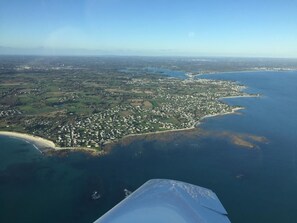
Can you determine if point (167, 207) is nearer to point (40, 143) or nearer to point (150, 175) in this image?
point (150, 175)

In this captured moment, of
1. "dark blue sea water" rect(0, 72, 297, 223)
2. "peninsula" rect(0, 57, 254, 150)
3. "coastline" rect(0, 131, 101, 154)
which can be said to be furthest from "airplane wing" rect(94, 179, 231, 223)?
"peninsula" rect(0, 57, 254, 150)

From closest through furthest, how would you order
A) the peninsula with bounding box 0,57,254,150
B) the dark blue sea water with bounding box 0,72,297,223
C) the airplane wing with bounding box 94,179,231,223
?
the airplane wing with bounding box 94,179,231,223, the dark blue sea water with bounding box 0,72,297,223, the peninsula with bounding box 0,57,254,150

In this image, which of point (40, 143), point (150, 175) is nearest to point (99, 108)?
point (40, 143)

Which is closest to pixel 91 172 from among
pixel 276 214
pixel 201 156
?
pixel 201 156

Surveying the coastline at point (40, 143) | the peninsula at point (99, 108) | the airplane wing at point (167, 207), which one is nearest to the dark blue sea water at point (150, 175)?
the coastline at point (40, 143)

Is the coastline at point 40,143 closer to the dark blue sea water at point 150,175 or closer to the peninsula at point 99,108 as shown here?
the peninsula at point 99,108

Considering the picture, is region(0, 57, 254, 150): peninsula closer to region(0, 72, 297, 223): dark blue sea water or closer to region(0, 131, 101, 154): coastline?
region(0, 131, 101, 154): coastline

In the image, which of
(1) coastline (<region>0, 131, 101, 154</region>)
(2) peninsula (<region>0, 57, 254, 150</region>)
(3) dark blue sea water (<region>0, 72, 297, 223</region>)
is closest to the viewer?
(3) dark blue sea water (<region>0, 72, 297, 223</region>)
